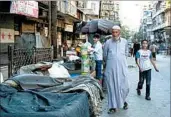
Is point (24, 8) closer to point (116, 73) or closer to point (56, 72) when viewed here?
point (116, 73)

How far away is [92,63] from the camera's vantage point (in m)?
12.2


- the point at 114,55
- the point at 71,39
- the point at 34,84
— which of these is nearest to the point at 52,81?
the point at 34,84

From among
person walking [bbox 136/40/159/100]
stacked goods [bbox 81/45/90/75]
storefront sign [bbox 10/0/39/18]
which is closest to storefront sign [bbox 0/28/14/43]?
storefront sign [bbox 10/0/39/18]

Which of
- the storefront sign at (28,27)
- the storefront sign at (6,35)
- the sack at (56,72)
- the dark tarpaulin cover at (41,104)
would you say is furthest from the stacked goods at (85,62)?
the storefront sign at (28,27)

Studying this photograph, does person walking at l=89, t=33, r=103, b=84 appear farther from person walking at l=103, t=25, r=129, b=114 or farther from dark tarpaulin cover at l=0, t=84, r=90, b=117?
dark tarpaulin cover at l=0, t=84, r=90, b=117

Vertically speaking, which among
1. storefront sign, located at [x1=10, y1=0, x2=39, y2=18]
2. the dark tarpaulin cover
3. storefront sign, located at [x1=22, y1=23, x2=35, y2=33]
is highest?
storefront sign, located at [x1=10, y1=0, x2=39, y2=18]

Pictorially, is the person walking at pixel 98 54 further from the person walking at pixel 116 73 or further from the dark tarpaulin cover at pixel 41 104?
the dark tarpaulin cover at pixel 41 104

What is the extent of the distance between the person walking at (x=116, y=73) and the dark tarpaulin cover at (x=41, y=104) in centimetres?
301

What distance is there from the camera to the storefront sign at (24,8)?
585 inches

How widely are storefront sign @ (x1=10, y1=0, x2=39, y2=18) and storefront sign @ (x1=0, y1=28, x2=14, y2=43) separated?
1.49 meters

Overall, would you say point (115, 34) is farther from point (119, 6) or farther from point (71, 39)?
point (119, 6)

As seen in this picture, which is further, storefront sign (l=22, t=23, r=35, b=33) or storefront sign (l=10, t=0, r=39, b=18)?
storefront sign (l=22, t=23, r=35, b=33)

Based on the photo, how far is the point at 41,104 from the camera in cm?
477

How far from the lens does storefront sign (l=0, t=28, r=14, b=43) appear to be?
16797 millimetres
